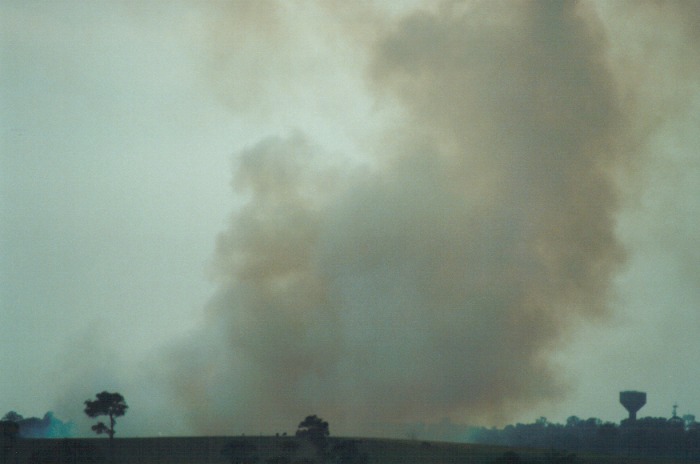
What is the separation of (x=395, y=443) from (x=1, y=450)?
71.7 meters

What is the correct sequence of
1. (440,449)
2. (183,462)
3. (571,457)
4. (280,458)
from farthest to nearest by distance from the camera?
(440,449), (571,457), (183,462), (280,458)

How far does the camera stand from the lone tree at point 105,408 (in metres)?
169

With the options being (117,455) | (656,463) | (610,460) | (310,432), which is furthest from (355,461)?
(656,463)

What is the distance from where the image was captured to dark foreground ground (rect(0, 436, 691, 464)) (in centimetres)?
15975

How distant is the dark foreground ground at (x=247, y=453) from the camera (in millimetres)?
159750

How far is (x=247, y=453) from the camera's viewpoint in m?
166

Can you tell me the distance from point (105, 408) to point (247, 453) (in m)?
24.8

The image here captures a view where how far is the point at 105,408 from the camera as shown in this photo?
169750 mm

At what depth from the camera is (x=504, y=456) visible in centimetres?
17262

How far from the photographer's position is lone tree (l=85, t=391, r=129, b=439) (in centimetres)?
16875

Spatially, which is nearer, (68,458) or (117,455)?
(68,458)

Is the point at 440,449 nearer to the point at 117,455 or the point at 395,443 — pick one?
the point at 395,443

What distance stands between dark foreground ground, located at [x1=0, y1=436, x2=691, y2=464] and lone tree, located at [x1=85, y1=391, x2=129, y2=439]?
2.94 metres

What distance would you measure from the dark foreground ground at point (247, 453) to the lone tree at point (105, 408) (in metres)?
2.94
